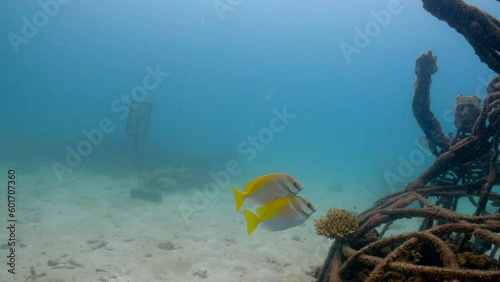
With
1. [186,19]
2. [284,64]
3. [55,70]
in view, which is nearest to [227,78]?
[284,64]

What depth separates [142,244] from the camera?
791cm

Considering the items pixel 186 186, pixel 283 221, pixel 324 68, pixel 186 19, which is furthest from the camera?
pixel 324 68

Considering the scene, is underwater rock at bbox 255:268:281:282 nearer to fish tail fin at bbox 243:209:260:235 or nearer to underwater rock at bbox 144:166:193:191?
fish tail fin at bbox 243:209:260:235

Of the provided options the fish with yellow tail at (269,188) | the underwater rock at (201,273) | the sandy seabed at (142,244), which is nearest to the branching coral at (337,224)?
the fish with yellow tail at (269,188)

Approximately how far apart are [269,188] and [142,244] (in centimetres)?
611

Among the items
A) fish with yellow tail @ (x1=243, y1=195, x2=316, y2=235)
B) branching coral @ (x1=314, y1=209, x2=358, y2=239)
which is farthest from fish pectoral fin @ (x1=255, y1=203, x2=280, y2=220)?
branching coral @ (x1=314, y1=209, x2=358, y2=239)

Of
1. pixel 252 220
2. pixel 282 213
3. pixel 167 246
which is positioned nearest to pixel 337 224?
pixel 282 213

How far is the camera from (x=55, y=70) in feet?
485

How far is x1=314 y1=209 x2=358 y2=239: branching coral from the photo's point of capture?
4.00m

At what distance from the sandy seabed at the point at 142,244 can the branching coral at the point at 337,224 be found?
74.1 inches

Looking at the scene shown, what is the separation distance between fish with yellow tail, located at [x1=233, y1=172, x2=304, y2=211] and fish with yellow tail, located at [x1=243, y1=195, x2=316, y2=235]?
0.25 feet

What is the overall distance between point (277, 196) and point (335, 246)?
1479mm

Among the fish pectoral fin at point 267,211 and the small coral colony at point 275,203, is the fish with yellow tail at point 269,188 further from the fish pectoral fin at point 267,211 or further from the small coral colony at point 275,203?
the fish pectoral fin at point 267,211

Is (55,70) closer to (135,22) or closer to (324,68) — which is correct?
(135,22)
